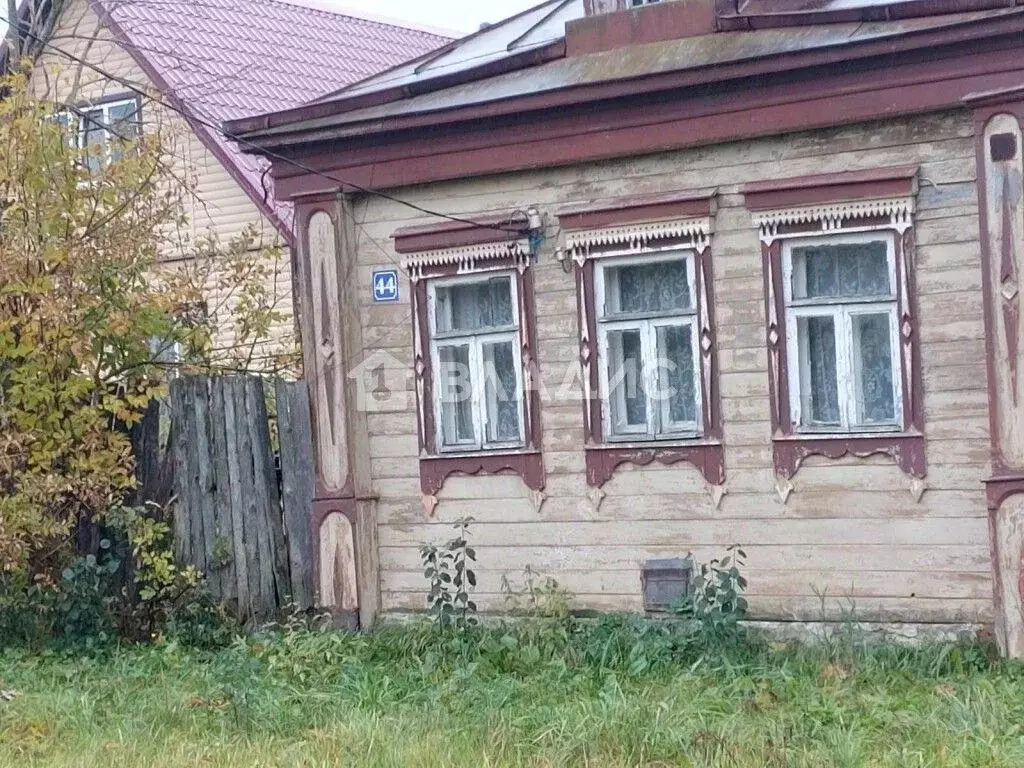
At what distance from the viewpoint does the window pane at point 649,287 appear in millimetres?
9867

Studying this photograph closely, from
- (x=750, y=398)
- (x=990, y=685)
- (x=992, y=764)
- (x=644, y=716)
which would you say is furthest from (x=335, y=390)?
(x=992, y=764)

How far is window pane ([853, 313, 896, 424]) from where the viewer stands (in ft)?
30.0

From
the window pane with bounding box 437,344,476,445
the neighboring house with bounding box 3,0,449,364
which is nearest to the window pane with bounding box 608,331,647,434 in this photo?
the window pane with bounding box 437,344,476,445

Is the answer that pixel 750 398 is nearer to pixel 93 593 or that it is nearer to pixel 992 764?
pixel 992 764

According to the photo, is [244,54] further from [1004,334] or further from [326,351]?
[1004,334]

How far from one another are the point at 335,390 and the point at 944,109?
4.48 metres

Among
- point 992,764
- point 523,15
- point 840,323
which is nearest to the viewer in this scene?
point 992,764

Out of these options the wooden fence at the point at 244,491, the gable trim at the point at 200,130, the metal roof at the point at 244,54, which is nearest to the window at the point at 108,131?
the gable trim at the point at 200,130

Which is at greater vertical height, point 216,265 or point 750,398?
point 216,265

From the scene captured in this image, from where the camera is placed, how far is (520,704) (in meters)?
8.11

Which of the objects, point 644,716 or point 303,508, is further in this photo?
point 303,508

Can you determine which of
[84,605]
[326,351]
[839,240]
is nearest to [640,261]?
[839,240]

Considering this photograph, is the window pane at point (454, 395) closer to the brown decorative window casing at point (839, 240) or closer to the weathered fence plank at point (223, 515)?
the weathered fence plank at point (223, 515)

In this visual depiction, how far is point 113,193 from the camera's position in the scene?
11234mm
